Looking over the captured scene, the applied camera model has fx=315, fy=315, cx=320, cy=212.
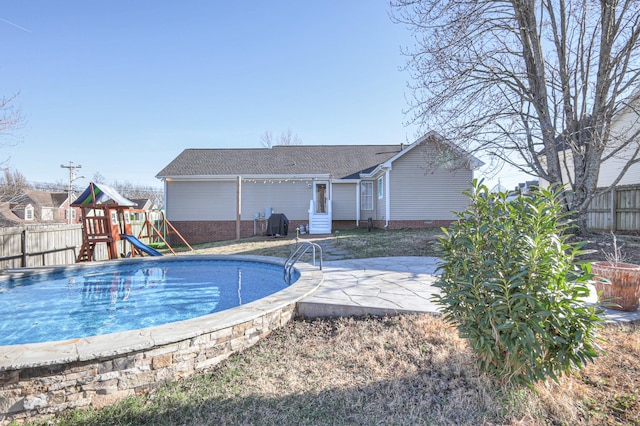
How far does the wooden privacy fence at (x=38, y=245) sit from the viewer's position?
747 cm

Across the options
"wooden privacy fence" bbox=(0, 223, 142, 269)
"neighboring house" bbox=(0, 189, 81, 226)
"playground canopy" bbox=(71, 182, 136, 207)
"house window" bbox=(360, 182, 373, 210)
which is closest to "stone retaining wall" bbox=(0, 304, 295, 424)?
"wooden privacy fence" bbox=(0, 223, 142, 269)

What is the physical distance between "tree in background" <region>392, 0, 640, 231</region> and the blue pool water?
6.60 meters

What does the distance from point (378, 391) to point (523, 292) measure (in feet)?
4.36

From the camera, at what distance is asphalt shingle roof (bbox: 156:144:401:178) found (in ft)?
57.1

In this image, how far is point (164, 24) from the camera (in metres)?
10.7

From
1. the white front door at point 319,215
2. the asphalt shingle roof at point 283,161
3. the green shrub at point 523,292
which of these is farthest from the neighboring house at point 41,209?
the green shrub at point 523,292

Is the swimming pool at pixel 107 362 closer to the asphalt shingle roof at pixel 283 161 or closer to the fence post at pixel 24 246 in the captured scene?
the fence post at pixel 24 246

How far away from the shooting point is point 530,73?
333 inches

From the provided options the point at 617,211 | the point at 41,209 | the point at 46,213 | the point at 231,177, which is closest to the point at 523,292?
→ the point at 617,211

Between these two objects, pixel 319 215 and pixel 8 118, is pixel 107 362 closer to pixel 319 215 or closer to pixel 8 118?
pixel 8 118

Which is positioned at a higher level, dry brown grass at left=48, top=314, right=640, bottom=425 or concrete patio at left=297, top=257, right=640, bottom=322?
concrete patio at left=297, top=257, right=640, bottom=322

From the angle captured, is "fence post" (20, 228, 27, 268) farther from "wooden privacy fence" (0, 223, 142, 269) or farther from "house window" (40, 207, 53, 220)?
"house window" (40, 207, 53, 220)

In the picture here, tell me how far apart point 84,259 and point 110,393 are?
28.8ft

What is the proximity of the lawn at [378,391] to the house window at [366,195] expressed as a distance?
1460cm
